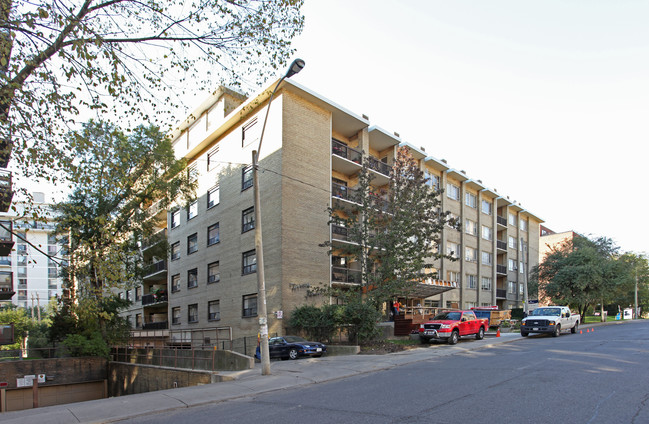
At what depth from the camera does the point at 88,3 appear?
A: 962 centimetres

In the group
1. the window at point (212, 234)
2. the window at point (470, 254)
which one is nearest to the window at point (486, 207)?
the window at point (470, 254)

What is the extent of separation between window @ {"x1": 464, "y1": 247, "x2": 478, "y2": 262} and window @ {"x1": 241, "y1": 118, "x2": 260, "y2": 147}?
24660 millimetres

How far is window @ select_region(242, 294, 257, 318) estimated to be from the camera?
89.8 feet

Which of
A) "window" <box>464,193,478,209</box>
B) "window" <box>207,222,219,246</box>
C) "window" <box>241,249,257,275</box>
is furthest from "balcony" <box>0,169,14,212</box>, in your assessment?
"window" <box>464,193,478,209</box>

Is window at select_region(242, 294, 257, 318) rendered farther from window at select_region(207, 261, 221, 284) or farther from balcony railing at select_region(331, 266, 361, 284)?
balcony railing at select_region(331, 266, 361, 284)

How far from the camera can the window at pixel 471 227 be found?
44675 mm

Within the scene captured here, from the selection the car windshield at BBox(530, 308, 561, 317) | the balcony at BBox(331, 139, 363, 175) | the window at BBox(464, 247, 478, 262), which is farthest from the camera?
the window at BBox(464, 247, 478, 262)

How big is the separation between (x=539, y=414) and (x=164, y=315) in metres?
42.4

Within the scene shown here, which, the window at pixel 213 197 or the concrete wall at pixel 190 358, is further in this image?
the window at pixel 213 197

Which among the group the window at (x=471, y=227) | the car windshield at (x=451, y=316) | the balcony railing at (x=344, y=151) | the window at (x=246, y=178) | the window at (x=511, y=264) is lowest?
the car windshield at (x=451, y=316)

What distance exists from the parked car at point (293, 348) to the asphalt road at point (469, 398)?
7.47 meters

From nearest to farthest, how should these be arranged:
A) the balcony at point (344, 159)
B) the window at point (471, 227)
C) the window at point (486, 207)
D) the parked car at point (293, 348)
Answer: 1. the parked car at point (293, 348)
2. the balcony at point (344, 159)
3. the window at point (471, 227)
4. the window at point (486, 207)

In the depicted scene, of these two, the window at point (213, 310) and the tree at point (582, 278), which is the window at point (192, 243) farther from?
the tree at point (582, 278)

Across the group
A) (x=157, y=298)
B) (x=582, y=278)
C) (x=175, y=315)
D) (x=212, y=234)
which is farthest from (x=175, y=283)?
(x=582, y=278)
